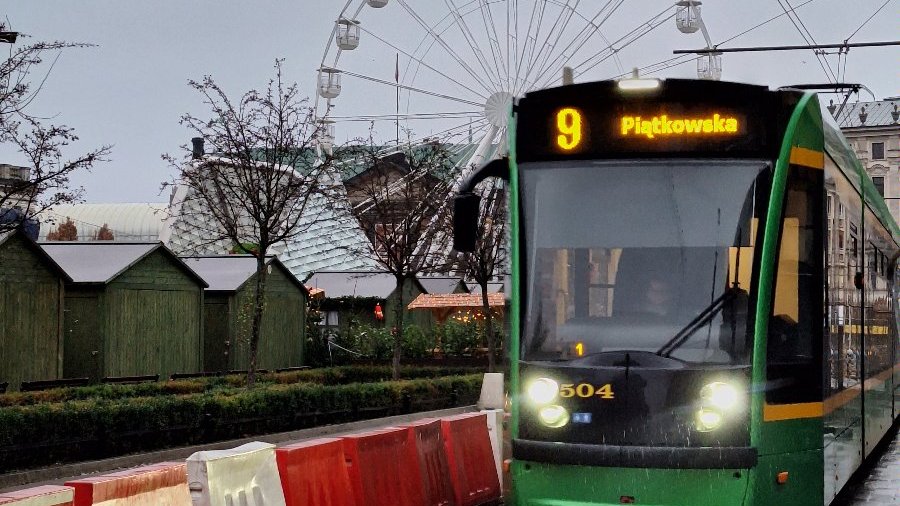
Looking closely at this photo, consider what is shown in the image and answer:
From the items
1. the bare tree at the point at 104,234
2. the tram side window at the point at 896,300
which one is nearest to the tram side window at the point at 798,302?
the tram side window at the point at 896,300

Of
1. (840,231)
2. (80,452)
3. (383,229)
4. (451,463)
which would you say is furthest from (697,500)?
(383,229)

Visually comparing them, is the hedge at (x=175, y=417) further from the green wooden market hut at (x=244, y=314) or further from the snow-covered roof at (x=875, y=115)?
the snow-covered roof at (x=875, y=115)

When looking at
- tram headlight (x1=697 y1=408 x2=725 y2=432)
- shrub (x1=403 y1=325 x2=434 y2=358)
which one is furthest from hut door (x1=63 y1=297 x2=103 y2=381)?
tram headlight (x1=697 y1=408 x2=725 y2=432)

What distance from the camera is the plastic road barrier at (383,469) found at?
456 inches

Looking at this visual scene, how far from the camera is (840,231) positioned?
40.0ft

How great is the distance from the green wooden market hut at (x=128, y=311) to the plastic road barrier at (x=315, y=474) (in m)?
21.5

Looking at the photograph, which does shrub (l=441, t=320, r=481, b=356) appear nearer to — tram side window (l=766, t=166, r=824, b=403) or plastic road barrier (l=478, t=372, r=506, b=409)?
plastic road barrier (l=478, t=372, r=506, b=409)

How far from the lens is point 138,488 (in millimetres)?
8664

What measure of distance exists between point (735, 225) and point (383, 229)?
31435mm

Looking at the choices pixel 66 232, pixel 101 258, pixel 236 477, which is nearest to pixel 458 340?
pixel 101 258

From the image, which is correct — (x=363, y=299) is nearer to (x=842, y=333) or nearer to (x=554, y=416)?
(x=842, y=333)

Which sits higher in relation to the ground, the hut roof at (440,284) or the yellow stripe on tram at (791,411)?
the hut roof at (440,284)

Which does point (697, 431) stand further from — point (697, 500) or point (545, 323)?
point (545, 323)

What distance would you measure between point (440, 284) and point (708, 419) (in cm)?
5686
